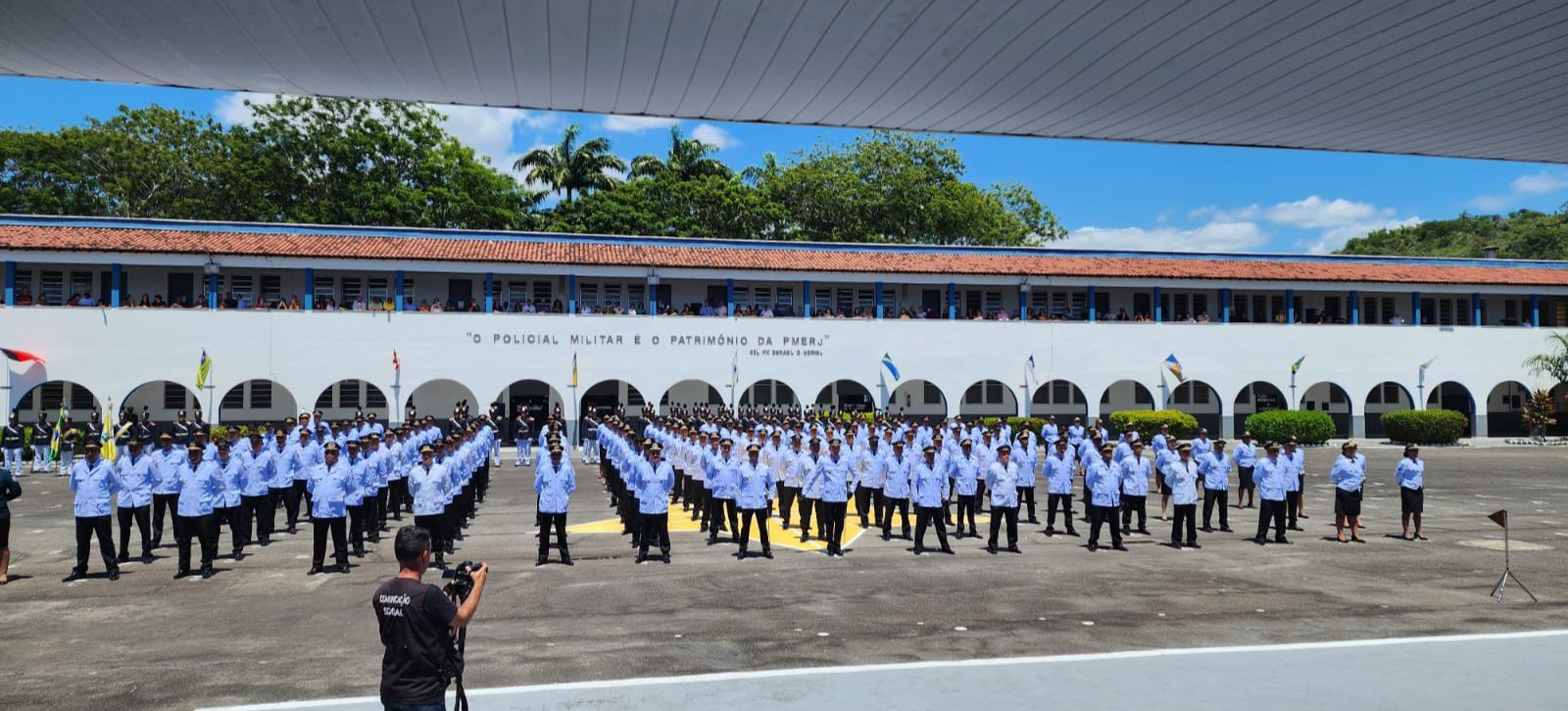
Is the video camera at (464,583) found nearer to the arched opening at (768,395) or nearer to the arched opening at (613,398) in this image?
the arched opening at (613,398)

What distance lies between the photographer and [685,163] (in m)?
54.7

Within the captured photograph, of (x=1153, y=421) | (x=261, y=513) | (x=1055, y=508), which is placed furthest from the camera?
(x=1153, y=421)

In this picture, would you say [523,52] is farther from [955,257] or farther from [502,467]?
[955,257]

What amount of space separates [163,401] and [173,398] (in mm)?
331

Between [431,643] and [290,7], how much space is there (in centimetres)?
263

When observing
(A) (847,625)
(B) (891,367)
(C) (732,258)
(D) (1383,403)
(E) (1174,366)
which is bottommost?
(A) (847,625)

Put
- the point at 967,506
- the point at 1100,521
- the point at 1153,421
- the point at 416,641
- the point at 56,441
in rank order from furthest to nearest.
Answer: the point at 1153,421
the point at 56,441
the point at 967,506
the point at 1100,521
the point at 416,641

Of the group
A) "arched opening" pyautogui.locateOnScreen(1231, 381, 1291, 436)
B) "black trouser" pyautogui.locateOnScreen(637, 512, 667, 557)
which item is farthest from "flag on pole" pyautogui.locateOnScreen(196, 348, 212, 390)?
"arched opening" pyautogui.locateOnScreen(1231, 381, 1291, 436)

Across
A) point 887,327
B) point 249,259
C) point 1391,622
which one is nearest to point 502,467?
point 249,259

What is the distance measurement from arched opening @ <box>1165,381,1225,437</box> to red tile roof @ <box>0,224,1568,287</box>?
541 centimetres

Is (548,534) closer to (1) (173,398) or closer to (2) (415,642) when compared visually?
(2) (415,642)

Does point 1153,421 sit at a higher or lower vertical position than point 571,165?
lower

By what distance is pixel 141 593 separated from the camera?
1109 cm

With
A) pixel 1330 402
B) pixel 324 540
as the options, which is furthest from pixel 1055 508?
pixel 1330 402
